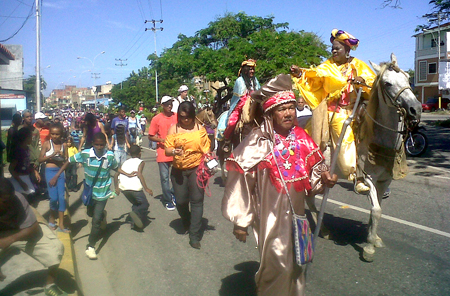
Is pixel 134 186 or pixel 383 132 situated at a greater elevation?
pixel 383 132

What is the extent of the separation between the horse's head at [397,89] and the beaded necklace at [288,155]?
181 cm

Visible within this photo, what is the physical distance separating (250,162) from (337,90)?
2.60 metres

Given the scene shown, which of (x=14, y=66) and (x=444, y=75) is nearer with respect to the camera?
(x=14, y=66)

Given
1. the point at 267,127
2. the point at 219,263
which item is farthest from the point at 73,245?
the point at 267,127

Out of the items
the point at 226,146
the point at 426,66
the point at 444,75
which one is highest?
the point at 426,66

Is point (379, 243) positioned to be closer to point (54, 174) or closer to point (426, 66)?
point (54, 174)

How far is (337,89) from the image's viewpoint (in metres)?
5.54

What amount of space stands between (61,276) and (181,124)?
8.48ft

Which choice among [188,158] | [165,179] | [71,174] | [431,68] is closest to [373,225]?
[188,158]

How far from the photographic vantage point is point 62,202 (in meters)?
6.61

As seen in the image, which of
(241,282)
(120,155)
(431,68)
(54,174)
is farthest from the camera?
(431,68)

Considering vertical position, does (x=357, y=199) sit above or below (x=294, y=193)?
below

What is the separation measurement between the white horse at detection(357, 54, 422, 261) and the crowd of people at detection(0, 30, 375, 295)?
0.63 feet

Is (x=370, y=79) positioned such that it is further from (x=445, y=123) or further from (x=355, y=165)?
(x=445, y=123)
